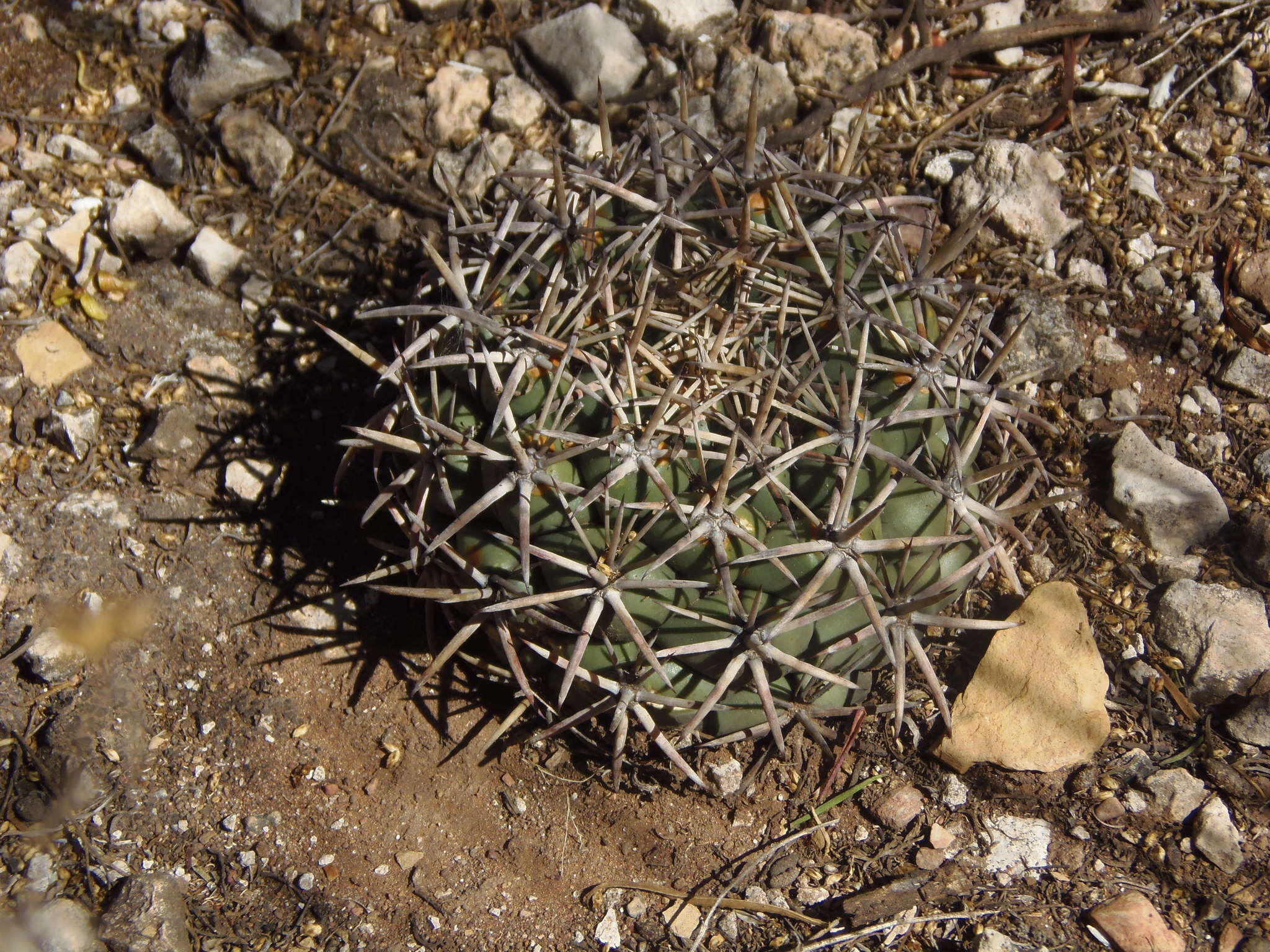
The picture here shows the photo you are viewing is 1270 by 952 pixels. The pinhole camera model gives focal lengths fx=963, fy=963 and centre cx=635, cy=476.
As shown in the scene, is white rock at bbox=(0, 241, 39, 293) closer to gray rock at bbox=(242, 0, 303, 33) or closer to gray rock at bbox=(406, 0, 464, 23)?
gray rock at bbox=(242, 0, 303, 33)

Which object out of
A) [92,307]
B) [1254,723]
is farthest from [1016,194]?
[92,307]

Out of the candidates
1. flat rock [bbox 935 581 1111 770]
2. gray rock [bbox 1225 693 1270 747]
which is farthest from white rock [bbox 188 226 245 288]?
gray rock [bbox 1225 693 1270 747]

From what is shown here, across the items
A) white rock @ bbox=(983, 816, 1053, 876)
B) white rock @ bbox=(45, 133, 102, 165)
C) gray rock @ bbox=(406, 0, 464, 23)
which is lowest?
white rock @ bbox=(983, 816, 1053, 876)

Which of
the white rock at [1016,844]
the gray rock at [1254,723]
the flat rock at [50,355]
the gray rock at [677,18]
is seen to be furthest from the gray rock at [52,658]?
the gray rock at [1254,723]

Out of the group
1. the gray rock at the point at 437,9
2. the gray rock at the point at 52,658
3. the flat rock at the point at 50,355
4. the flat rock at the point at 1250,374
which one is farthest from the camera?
the gray rock at the point at 437,9

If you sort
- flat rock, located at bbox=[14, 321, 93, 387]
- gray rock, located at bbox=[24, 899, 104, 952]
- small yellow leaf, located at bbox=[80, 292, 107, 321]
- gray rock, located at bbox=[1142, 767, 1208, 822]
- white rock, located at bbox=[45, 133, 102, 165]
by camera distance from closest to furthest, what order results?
1. gray rock, located at bbox=[24, 899, 104, 952]
2. gray rock, located at bbox=[1142, 767, 1208, 822]
3. flat rock, located at bbox=[14, 321, 93, 387]
4. small yellow leaf, located at bbox=[80, 292, 107, 321]
5. white rock, located at bbox=[45, 133, 102, 165]

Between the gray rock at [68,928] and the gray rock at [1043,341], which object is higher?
the gray rock at [1043,341]

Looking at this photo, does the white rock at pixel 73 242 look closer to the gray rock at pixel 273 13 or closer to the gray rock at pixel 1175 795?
the gray rock at pixel 273 13
